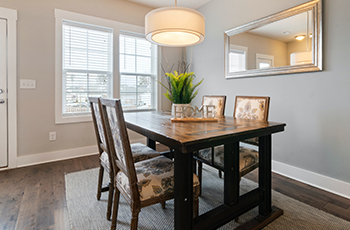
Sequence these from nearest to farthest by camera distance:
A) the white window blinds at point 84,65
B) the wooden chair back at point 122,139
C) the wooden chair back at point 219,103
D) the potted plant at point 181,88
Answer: the wooden chair back at point 122,139
the potted plant at point 181,88
the wooden chair back at point 219,103
the white window blinds at point 84,65

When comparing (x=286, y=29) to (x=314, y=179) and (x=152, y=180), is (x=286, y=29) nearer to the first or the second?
(x=314, y=179)

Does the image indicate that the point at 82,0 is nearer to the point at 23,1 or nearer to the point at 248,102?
the point at 23,1

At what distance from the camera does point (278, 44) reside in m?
2.50

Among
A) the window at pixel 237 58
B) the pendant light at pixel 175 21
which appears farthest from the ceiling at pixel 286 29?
the pendant light at pixel 175 21

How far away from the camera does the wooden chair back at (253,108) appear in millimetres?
1995

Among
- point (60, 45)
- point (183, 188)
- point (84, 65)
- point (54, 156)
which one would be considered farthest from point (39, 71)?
point (183, 188)

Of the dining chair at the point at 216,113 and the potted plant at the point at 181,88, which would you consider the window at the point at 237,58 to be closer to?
the dining chair at the point at 216,113

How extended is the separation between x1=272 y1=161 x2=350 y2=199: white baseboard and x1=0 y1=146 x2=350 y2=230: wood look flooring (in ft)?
0.26

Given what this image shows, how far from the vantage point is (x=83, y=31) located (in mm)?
3156

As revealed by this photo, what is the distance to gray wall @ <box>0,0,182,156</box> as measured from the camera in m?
2.70

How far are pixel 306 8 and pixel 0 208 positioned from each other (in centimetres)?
359

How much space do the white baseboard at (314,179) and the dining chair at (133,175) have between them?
5.52 feet

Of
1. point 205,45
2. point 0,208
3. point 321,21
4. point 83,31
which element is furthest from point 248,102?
point 83,31

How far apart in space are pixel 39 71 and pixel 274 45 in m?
3.23
